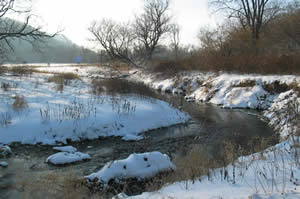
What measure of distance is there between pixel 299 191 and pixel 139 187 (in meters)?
2.67

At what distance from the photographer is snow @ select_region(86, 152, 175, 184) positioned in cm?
429

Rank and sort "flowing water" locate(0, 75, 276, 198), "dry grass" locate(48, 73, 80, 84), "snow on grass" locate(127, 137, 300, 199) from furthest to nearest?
"dry grass" locate(48, 73, 80, 84), "flowing water" locate(0, 75, 276, 198), "snow on grass" locate(127, 137, 300, 199)

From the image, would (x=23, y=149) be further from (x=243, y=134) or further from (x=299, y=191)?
(x=243, y=134)

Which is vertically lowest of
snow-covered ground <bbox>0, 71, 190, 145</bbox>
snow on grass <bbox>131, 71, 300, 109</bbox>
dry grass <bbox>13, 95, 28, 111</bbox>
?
snow-covered ground <bbox>0, 71, 190, 145</bbox>

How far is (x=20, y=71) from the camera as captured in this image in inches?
760

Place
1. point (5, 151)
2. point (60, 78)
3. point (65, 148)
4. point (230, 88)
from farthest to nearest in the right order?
1. point (60, 78)
2. point (230, 88)
3. point (65, 148)
4. point (5, 151)

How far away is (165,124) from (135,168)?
4843mm

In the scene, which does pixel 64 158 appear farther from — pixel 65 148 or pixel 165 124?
pixel 165 124

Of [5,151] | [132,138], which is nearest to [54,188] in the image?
[5,151]

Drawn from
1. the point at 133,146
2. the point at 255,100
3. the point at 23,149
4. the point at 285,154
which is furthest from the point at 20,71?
the point at 285,154

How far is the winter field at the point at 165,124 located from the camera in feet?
10.1

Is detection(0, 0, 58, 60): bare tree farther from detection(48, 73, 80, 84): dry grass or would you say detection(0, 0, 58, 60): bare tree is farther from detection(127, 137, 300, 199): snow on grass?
detection(127, 137, 300, 199): snow on grass

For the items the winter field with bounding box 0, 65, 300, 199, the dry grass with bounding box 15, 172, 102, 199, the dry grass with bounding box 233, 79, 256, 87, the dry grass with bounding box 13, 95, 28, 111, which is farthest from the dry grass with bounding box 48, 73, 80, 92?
the dry grass with bounding box 233, 79, 256, 87

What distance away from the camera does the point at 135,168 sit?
4.52 meters
